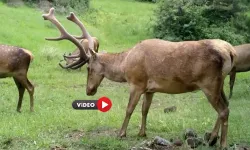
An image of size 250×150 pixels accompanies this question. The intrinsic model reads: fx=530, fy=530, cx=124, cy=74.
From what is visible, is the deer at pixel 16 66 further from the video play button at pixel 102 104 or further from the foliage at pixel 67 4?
the foliage at pixel 67 4

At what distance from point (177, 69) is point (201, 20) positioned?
1722cm

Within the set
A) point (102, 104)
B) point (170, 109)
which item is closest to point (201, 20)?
point (170, 109)

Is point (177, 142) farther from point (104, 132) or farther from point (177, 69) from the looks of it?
point (104, 132)

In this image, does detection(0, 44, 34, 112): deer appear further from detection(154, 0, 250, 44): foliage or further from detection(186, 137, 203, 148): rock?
detection(154, 0, 250, 44): foliage

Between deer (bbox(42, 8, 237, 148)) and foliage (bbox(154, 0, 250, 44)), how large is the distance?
15504 millimetres

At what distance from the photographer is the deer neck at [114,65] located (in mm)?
8781

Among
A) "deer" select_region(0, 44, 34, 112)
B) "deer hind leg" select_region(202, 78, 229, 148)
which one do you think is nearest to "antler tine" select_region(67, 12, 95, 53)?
"deer" select_region(0, 44, 34, 112)

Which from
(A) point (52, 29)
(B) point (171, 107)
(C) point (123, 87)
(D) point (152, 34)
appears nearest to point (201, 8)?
(D) point (152, 34)

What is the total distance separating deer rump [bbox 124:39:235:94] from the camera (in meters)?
7.44

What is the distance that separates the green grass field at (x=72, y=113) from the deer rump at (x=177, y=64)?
939mm

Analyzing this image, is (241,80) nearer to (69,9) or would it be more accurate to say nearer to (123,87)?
(123,87)

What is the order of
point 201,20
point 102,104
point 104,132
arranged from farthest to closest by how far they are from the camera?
1. point 201,20
2. point 102,104
3. point 104,132

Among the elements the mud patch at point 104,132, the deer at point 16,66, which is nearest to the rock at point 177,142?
the mud patch at point 104,132

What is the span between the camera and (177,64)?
7.82 metres
